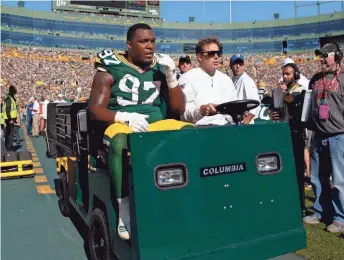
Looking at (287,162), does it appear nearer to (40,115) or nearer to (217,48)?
(217,48)

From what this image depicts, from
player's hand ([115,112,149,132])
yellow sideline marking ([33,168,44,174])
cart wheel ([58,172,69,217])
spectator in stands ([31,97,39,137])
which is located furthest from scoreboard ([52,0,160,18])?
player's hand ([115,112,149,132])

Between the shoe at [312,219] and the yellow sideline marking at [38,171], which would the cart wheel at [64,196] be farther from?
the yellow sideline marking at [38,171]

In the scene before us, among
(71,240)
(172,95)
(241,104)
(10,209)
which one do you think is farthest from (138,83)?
(10,209)

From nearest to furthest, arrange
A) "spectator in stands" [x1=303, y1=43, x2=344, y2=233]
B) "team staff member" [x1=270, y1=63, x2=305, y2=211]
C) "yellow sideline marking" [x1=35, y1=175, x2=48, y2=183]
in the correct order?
1. "spectator in stands" [x1=303, y1=43, x2=344, y2=233]
2. "team staff member" [x1=270, y1=63, x2=305, y2=211]
3. "yellow sideline marking" [x1=35, y1=175, x2=48, y2=183]

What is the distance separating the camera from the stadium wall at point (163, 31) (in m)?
66.8

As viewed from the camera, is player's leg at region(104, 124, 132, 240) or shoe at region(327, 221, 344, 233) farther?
shoe at region(327, 221, 344, 233)

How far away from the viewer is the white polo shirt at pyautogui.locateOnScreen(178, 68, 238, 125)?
354 centimetres

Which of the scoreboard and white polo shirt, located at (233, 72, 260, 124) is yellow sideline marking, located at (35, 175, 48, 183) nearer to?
white polo shirt, located at (233, 72, 260, 124)

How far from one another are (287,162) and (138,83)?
1353 millimetres

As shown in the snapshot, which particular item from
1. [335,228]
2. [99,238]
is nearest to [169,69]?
[99,238]

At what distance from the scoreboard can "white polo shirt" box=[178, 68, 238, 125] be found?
6156cm

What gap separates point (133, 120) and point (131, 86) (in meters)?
0.43

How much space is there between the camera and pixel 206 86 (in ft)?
11.9

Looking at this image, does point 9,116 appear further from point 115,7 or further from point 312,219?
point 115,7
